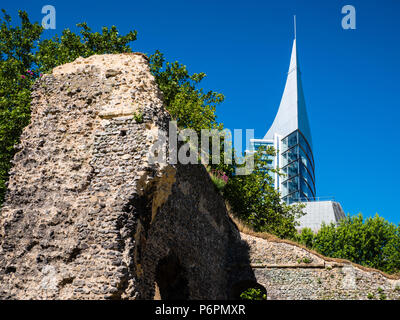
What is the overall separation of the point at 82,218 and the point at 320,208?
3974 cm

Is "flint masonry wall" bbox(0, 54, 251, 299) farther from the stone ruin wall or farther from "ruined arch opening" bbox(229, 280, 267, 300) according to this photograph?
"ruined arch opening" bbox(229, 280, 267, 300)

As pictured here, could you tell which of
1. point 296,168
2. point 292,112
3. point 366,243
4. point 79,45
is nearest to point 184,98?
point 79,45

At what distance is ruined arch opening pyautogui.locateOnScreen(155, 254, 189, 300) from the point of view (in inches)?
429

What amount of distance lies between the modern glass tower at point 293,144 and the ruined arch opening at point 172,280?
45067 millimetres

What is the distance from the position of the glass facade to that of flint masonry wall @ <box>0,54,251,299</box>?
165 ft

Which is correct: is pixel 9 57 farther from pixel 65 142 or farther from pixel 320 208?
pixel 320 208

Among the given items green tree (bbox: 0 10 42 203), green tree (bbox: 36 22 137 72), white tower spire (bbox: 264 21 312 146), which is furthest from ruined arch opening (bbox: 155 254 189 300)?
white tower spire (bbox: 264 21 312 146)

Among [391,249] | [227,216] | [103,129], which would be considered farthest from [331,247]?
[103,129]

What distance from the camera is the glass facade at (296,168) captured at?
60.5 metres

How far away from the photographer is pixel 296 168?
61.7 metres

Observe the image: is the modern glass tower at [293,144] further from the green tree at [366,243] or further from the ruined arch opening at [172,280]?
the ruined arch opening at [172,280]

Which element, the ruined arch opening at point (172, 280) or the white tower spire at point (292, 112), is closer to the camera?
the ruined arch opening at point (172, 280)

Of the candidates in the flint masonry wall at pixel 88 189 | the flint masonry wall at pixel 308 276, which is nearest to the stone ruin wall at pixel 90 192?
the flint masonry wall at pixel 88 189

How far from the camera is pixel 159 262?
10.2 meters
